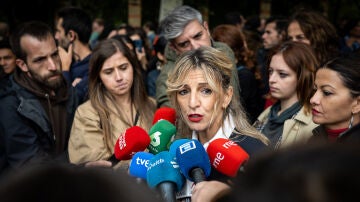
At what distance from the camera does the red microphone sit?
8.48 ft

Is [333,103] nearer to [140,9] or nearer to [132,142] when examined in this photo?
[132,142]

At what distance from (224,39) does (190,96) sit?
2568mm

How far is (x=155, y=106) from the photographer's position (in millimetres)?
3824

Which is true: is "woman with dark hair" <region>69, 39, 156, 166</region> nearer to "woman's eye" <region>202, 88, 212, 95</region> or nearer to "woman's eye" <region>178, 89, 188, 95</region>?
"woman's eye" <region>178, 89, 188, 95</region>

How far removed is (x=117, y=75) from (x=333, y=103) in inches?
61.3

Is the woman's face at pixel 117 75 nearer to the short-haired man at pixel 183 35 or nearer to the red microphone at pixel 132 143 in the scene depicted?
the short-haired man at pixel 183 35

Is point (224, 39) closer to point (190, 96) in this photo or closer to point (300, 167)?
point (190, 96)

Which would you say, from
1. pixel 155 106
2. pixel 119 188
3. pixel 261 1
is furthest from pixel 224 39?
pixel 261 1

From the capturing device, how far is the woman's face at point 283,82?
3600 mm

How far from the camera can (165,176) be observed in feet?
7.02

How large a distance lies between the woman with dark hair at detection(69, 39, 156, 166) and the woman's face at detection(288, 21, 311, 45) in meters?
1.80

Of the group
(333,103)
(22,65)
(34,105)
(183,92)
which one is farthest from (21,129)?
(333,103)

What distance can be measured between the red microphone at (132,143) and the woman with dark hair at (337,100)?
1.03 meters

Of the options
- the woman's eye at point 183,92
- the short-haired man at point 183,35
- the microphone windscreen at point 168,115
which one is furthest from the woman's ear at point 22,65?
the woman's eye at point 183,92
